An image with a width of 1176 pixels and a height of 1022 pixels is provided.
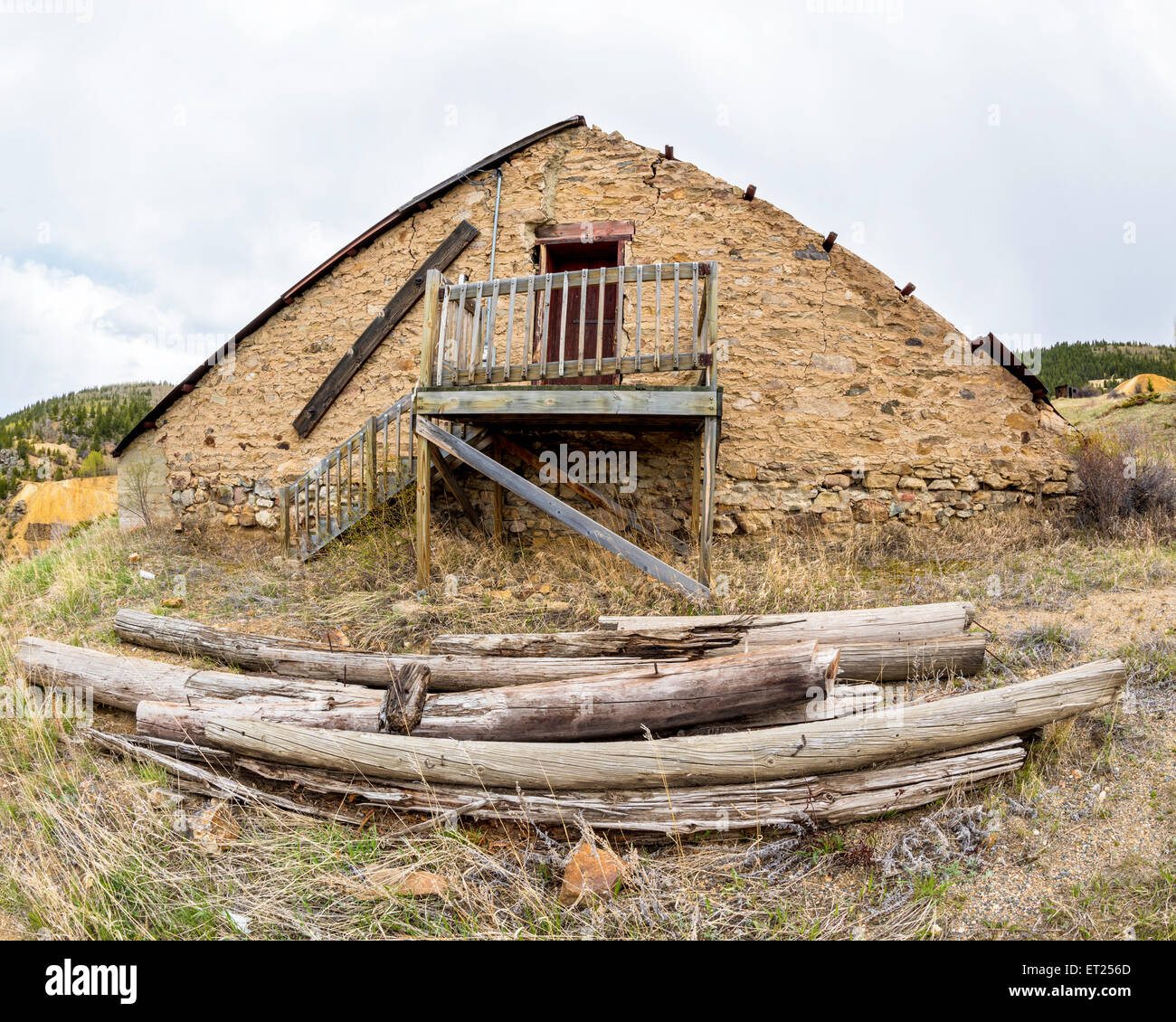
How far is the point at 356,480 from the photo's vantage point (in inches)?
331

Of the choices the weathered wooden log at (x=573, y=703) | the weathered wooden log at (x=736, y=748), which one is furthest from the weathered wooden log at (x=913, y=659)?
the weathered wooden log at (x=736, y=748)

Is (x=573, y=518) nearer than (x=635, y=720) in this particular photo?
No

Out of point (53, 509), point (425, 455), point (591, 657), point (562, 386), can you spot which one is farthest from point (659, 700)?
point (53, 509)

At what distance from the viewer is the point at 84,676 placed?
4754 millimetres

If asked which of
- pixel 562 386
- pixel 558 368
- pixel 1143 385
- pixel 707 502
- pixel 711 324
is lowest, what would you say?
pixel 707 502

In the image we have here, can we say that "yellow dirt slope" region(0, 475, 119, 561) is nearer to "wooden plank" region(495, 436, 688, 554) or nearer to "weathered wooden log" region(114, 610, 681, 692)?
"weathered wooden log" region(114, 610, 681, 692)

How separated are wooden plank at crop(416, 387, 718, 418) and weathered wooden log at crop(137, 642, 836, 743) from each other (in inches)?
103

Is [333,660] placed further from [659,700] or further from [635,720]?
[659,700]

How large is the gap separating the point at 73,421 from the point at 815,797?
1442 inches

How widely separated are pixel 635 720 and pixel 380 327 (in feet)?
22.2

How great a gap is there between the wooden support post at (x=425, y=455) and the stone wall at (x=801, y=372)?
2011 millimetres

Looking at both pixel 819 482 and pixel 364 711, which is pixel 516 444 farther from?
pixel 364 711

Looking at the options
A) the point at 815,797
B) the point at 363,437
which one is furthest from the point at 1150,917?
the point at 363,437

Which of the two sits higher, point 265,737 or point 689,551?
point 689,551
